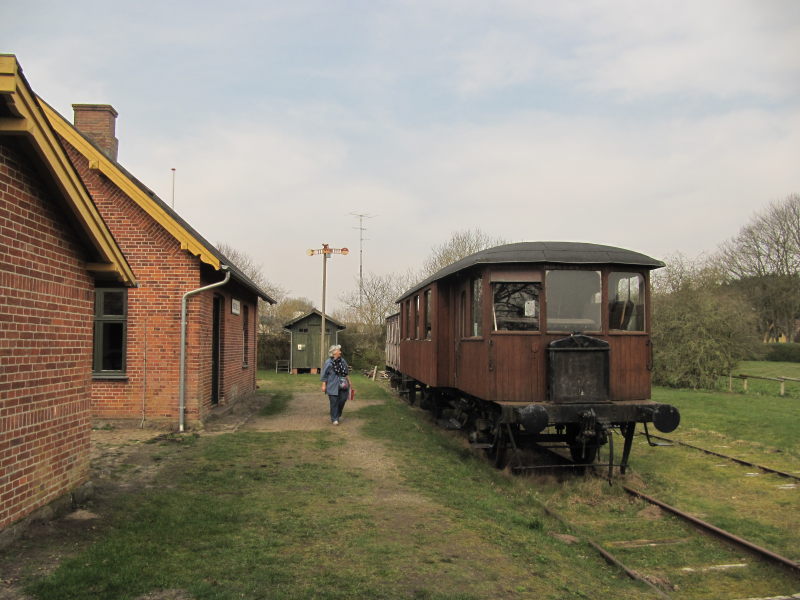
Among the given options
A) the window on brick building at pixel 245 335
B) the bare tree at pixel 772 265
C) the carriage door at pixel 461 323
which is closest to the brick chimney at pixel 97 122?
the window on brick building at pixel 245 335

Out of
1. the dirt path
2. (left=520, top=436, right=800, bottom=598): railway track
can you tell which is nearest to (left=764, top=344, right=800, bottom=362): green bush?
the dirt path

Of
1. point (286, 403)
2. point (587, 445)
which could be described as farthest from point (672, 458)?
point (286, 403)

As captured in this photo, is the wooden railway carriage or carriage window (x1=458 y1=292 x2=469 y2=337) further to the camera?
carriage window (x1=458 y1=292 x2=469 y2=337)

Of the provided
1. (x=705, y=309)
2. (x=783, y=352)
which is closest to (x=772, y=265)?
(x=783, y=352)

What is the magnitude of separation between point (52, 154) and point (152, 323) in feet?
20.5

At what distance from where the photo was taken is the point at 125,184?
10.5 m

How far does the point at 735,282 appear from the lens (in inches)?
1598

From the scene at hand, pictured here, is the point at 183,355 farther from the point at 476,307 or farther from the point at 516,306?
the point at 516,306

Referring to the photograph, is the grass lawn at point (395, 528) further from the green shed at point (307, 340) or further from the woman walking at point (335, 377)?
the green shed at point (307, 340)

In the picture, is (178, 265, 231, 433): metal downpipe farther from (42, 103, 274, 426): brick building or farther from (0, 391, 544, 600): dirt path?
(0, 391, 544, 600): dirt path

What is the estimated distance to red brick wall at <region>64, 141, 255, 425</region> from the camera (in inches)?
425

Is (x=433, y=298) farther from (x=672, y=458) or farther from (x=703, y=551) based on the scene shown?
(x=703, y=551)

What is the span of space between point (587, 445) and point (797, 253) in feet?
125

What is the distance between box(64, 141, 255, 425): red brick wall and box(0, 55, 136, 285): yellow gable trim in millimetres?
4348
